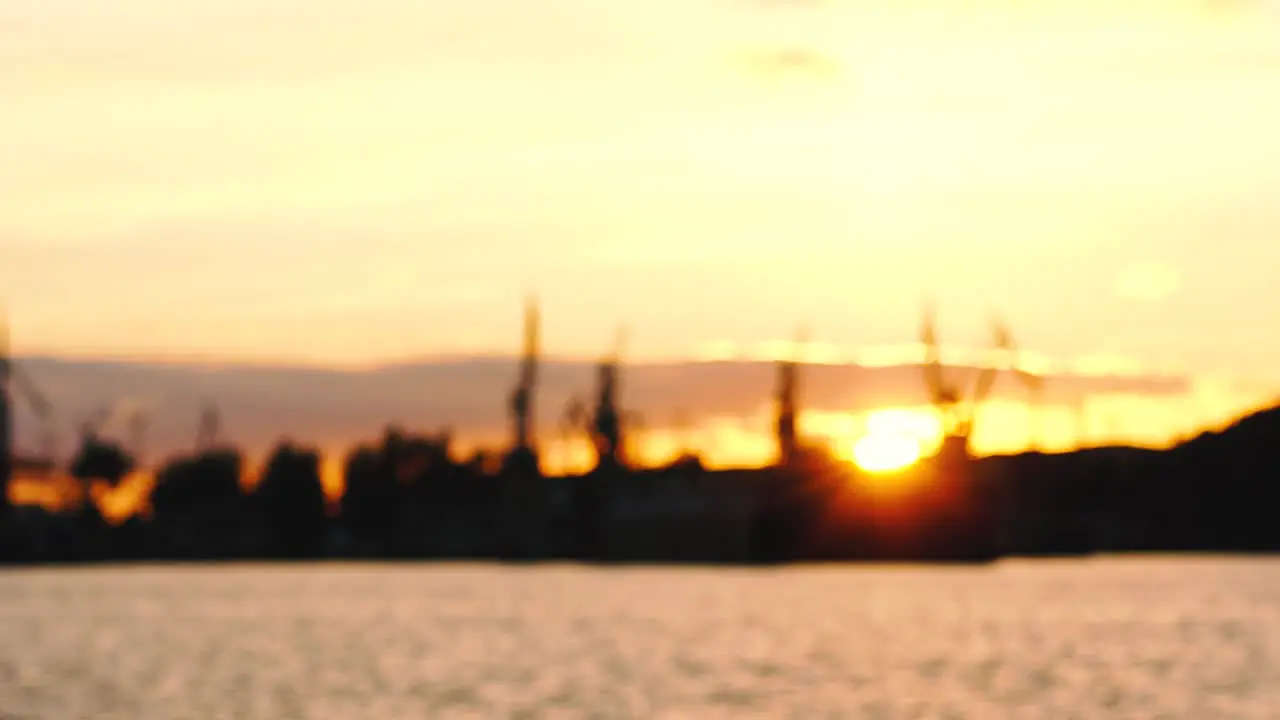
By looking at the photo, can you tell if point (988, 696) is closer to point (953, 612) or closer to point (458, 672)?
point (458, 672)

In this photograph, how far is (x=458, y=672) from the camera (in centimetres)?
9738

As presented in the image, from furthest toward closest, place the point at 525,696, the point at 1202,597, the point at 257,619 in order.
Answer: the point at 1202,597 → the point at 257,619 → the point at 525,696

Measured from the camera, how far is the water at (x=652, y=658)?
78188mm

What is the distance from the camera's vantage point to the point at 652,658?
105 m

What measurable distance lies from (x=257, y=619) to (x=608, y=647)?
46.9 m

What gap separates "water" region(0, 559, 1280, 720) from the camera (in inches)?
3078

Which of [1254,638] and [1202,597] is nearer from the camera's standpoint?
[1254,638]

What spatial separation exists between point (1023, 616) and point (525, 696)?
75395mm

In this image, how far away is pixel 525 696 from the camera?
268 feet

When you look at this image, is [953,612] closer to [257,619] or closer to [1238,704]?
[257,619]

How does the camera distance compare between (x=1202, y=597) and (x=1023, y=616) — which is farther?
(x=1202, y=597)

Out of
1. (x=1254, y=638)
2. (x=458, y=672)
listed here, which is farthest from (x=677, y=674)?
(x=1254, y=638)

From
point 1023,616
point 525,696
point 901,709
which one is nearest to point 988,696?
point 901,709

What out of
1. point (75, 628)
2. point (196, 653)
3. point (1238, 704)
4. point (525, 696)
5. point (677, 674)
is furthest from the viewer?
point (75, 628)
